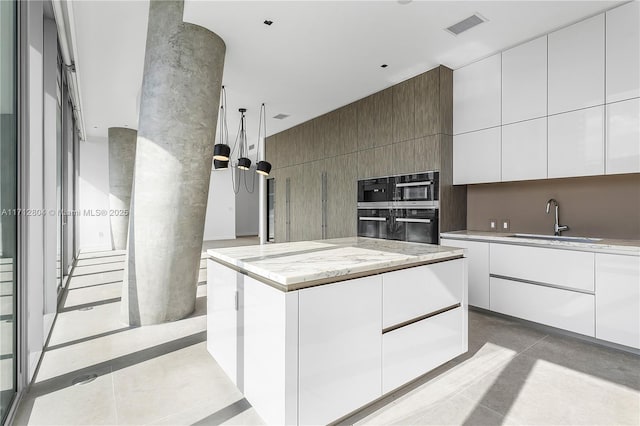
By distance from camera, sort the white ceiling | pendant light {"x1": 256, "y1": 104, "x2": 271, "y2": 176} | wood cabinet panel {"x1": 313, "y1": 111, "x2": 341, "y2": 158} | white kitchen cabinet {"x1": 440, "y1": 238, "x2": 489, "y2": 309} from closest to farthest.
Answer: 1. the white ceiling
2. white kitchen cabinet {"x1": 440, "y1": 238, "x2": 489, "y2": 309}
3. pendant light {"x1": 256, "y1": 104, "x2": 271, "y2": 176}
4. wood cabinet panel {"x1": 313, "y1": 111, "x2": 341, "y2": 158}

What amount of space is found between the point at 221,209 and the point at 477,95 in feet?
32.3

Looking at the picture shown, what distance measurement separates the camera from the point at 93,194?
993cm

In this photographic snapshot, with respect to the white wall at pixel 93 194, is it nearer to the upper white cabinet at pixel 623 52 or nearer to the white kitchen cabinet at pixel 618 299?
the white kitchen cabinet at pixel 618 299

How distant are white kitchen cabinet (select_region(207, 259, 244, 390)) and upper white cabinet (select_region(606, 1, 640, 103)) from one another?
3714mm

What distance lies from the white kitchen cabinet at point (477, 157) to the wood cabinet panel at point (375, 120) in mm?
1051

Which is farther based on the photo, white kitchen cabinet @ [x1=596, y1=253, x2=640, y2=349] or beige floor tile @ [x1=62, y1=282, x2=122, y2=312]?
beige floor tile @ [x1=62, y1=282, x2=122, y2=312]

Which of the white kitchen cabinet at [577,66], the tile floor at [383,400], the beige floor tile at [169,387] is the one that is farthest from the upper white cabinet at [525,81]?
the beige floor tile at [169,387]

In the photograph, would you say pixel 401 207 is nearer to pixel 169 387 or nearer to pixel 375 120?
pixel 375 120

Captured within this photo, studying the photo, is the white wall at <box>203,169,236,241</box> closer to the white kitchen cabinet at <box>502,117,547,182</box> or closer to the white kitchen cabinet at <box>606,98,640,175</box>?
the white kitchen cabinet at <box>502,117,547,182</box>

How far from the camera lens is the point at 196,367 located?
8.04 ft

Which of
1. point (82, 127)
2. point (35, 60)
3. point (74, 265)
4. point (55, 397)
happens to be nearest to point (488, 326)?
point (55, 397)

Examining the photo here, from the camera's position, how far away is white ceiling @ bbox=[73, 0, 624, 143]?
3.10m

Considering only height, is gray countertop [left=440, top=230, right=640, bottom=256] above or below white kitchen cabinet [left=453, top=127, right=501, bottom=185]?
below

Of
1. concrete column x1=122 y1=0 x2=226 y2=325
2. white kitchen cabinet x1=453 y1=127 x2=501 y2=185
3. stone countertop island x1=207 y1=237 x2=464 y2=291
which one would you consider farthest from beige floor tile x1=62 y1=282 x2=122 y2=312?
white kitchen cabinet x1=453 y1=127 x2=501 y2=185
